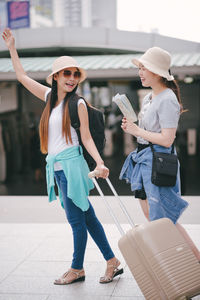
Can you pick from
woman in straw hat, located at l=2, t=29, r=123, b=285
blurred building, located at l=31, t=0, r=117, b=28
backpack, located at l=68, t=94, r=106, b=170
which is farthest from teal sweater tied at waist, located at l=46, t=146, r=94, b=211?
blurred building, located at l=31, t=0, r=117, b=28

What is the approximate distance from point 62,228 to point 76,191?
7.44 feet

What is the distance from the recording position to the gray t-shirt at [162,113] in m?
3.28

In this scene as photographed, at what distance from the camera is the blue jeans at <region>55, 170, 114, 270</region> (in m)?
3.61

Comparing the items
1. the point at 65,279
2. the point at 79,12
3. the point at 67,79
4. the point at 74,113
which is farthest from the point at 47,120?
the point at 79,12

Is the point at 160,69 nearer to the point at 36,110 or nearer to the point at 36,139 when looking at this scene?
the point at 36,139

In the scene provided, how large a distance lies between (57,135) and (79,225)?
719mm

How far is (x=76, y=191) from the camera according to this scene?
11.6 ft

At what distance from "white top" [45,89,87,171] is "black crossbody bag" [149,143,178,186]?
2.09 feet

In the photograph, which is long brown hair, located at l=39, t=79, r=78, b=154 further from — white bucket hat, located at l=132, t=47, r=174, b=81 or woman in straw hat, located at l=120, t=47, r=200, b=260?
white bucket hat, located at l=132, t=47, r=174, b=81

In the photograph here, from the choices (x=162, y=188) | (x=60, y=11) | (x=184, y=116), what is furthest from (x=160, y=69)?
(x=60, y=11)

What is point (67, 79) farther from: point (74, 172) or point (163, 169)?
point (163, 169)

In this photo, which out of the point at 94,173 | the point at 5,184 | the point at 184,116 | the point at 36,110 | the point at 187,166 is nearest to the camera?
the point at 94,173

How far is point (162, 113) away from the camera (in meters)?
3.29

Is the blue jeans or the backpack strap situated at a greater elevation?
the backpack strap
